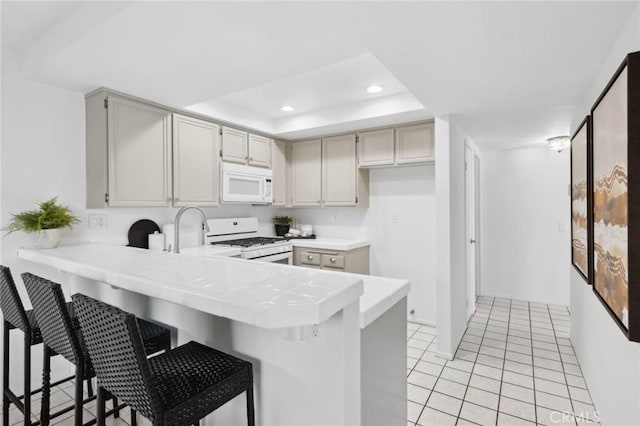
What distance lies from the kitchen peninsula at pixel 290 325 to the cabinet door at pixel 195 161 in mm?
1358

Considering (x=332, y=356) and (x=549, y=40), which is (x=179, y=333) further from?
(x=549, y=40)

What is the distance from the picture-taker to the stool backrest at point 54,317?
52.2 inches

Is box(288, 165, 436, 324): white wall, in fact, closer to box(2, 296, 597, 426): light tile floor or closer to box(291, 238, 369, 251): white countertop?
box(291, 238, 369, 251): white countertop

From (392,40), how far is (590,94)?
60.8 inches

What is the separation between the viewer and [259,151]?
3836mm

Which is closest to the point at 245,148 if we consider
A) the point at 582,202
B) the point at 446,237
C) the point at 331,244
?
the point at 331,244

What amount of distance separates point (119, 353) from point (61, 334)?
0.63 m

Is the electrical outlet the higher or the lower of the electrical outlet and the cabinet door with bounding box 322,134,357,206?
the lower

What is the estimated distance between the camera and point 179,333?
160 cm

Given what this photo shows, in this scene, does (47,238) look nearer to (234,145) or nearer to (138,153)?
(138,153)

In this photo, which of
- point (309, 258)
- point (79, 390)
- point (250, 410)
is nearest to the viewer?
point (250, 410)

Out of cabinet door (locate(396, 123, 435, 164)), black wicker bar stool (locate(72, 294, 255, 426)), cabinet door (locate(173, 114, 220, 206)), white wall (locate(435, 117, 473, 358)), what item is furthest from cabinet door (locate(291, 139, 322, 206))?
black wicker bar stool (locate(72, 294, 255, 426))

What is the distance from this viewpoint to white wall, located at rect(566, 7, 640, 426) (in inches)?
53.6

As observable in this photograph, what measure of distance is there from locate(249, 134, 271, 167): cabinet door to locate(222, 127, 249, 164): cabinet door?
→ 0.29 feet
